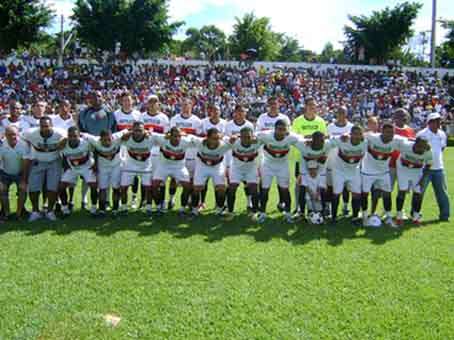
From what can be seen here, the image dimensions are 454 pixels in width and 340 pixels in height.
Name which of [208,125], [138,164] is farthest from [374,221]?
[138,164]

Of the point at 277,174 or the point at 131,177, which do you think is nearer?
the point at 277,174

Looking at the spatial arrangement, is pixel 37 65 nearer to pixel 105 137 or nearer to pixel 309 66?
pixel 309 66

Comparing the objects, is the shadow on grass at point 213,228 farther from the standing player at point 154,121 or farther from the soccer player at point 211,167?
the standing player at point 154,121

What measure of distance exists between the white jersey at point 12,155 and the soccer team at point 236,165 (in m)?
0.02

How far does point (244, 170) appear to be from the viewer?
27.8 ft

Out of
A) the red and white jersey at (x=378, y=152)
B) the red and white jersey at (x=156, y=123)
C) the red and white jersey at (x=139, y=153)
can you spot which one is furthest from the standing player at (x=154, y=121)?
the red and white jersey at (x=378, y=152)

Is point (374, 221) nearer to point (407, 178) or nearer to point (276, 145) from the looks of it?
point (407, 178)

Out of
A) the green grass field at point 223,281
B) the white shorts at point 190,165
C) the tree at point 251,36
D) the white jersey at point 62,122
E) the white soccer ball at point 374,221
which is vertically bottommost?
the green grass field at point 223,281

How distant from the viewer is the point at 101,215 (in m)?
8.36

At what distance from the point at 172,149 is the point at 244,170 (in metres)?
1.48

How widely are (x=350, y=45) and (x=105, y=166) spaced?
44254 mm

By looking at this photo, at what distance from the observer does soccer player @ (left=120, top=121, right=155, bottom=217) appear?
8312 mm

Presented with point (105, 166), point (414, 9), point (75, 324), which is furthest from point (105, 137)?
point (414, 9)

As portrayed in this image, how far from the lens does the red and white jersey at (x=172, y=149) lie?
8.34 metres
